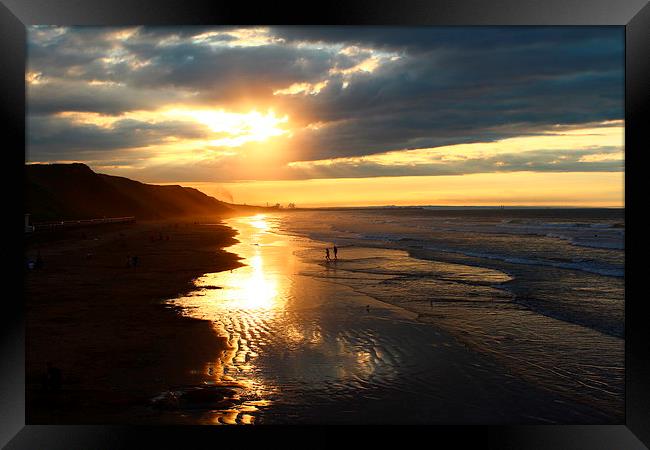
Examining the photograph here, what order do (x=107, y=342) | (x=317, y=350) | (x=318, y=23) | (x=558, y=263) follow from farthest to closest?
(x=558, y=263) < (x=107, y=342) < (x=317, y=350) < (x=318, y=23)

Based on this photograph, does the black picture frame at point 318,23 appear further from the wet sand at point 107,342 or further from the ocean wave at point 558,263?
the ocean wave at point 558,263

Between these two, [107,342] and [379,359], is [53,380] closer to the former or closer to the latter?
[107,342]

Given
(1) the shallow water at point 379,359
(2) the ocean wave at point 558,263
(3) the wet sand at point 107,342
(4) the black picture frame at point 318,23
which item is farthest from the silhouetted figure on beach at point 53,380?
(2) the ocean wave at point 558,263

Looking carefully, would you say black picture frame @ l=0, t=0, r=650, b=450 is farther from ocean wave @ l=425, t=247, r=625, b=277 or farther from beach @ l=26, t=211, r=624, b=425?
ocean wave @ l=425, t=247, r=625, b=277

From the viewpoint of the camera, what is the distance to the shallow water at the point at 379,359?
6402mm

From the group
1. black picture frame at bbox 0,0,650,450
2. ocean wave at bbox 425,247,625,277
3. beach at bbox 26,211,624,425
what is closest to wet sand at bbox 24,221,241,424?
beach at bbox 26,211,624,425

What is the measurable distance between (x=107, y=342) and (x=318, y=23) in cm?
717

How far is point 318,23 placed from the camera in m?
5.02

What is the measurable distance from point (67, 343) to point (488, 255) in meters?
24.6

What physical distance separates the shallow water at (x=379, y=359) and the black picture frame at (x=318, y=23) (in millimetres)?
1556

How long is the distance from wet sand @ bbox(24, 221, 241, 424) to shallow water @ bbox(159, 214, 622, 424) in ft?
1.86

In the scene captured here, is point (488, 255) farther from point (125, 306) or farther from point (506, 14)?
point (506, 14)

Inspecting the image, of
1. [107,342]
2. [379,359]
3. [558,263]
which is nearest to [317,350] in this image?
[379,359]

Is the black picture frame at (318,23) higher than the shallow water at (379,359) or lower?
higher
